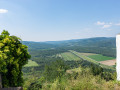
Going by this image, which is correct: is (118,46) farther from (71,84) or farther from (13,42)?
(13,42)

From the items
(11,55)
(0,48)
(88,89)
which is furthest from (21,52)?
(88,89)

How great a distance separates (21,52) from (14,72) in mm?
942

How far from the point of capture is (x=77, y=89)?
2.77 meters

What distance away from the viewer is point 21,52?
4980mm

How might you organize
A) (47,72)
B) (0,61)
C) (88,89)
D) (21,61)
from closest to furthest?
1. (88,89)
2. (0,61)
3. (21,61)
4. (47,72)

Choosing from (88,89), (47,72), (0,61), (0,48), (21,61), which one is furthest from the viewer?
(47,72)

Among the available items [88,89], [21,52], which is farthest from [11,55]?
[88,89]

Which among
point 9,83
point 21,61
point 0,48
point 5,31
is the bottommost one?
point 9,83

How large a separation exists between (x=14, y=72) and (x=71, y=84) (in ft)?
9.75

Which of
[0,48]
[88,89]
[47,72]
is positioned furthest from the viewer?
[47,72]

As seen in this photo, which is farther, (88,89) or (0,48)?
(0,48)

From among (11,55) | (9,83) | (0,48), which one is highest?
(0,48)

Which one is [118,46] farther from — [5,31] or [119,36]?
[5,31]

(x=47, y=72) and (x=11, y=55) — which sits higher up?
(x=11, y=55)
